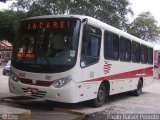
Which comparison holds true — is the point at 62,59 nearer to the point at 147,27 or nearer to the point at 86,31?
the point at 86,31

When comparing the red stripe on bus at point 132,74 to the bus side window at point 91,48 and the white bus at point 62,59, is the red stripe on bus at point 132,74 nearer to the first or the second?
the white bus at point 62,59

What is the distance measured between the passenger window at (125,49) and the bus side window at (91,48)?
2.60 metres

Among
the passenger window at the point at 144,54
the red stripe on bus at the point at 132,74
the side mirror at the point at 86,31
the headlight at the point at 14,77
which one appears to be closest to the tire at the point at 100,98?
the red stripe on bus at the point at 132,74

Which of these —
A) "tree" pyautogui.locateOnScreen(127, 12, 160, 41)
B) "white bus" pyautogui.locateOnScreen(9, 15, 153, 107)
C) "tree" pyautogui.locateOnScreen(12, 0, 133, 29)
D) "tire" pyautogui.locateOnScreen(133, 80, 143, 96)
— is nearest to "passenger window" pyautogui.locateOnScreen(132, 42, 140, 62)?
"tire" pyautogui.locateOnScreen(133, 80, 143, 96)

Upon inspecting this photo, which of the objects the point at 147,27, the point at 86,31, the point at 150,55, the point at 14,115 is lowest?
the point at 14,115

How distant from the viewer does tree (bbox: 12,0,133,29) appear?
26108 mm

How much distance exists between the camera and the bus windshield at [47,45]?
418 inches

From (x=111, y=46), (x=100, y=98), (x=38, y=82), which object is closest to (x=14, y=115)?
(x=38, y=82)

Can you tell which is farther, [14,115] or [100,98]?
[100,98]

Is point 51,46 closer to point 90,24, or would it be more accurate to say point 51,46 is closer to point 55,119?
point 90,24

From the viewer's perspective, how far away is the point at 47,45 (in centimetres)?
1098

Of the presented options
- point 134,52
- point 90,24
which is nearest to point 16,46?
point 90,24

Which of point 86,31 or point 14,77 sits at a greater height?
point 86,31

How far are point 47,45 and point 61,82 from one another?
4.17ft
